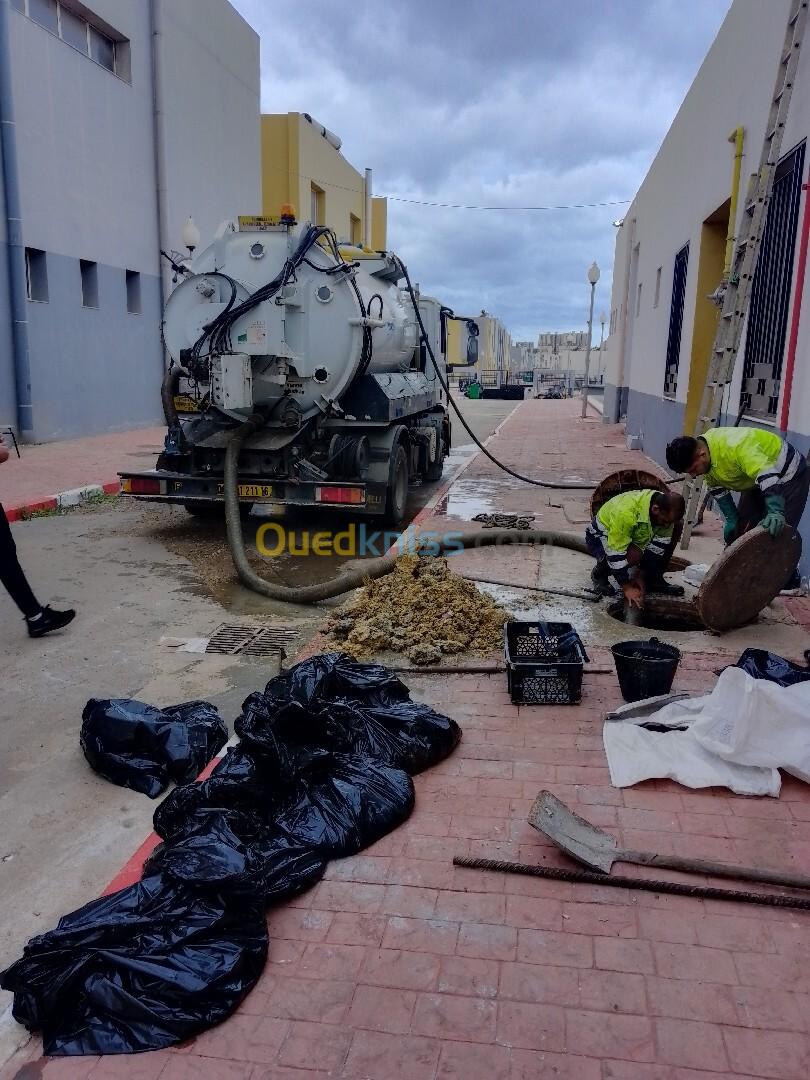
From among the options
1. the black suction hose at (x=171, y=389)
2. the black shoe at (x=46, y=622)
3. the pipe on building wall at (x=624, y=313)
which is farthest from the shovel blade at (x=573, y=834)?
the pipe on building wall at (x=624, y=313)

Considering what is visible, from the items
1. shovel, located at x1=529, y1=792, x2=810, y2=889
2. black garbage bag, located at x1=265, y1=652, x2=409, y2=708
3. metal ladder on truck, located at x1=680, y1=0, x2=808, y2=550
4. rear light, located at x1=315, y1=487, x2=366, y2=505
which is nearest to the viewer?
shovel, located at x1=529, y1=792, x2=810, y2=889

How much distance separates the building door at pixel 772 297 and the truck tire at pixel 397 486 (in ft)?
11.2

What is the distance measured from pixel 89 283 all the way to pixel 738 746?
15.7m

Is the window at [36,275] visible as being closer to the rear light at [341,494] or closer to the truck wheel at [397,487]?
the truck wheel at [397,487]

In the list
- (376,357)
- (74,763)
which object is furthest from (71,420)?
(74,763)

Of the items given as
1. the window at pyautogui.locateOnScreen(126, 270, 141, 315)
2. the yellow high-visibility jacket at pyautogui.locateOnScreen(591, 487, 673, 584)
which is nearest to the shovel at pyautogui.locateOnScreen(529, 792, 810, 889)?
the yellow high-visibility jacket at pyautogui.locateOnScreen(591, 487, 673, 584)

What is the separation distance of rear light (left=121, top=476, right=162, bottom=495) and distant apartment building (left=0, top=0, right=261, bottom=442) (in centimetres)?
710

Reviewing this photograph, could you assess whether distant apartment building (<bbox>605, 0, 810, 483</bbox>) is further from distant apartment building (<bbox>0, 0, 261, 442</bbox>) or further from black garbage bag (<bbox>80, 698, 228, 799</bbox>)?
distant apartment building (<bbox>0, 0, 261, 442</bbox>)

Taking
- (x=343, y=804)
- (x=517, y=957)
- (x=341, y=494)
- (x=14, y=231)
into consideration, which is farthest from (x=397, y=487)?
(x=14, y=231)

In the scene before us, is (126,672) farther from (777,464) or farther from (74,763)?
(777,464)

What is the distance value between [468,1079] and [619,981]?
1.74ft

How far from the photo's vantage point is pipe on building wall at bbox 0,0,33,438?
513 inches

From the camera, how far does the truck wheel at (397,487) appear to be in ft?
27.3

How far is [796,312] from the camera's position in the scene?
646cm
